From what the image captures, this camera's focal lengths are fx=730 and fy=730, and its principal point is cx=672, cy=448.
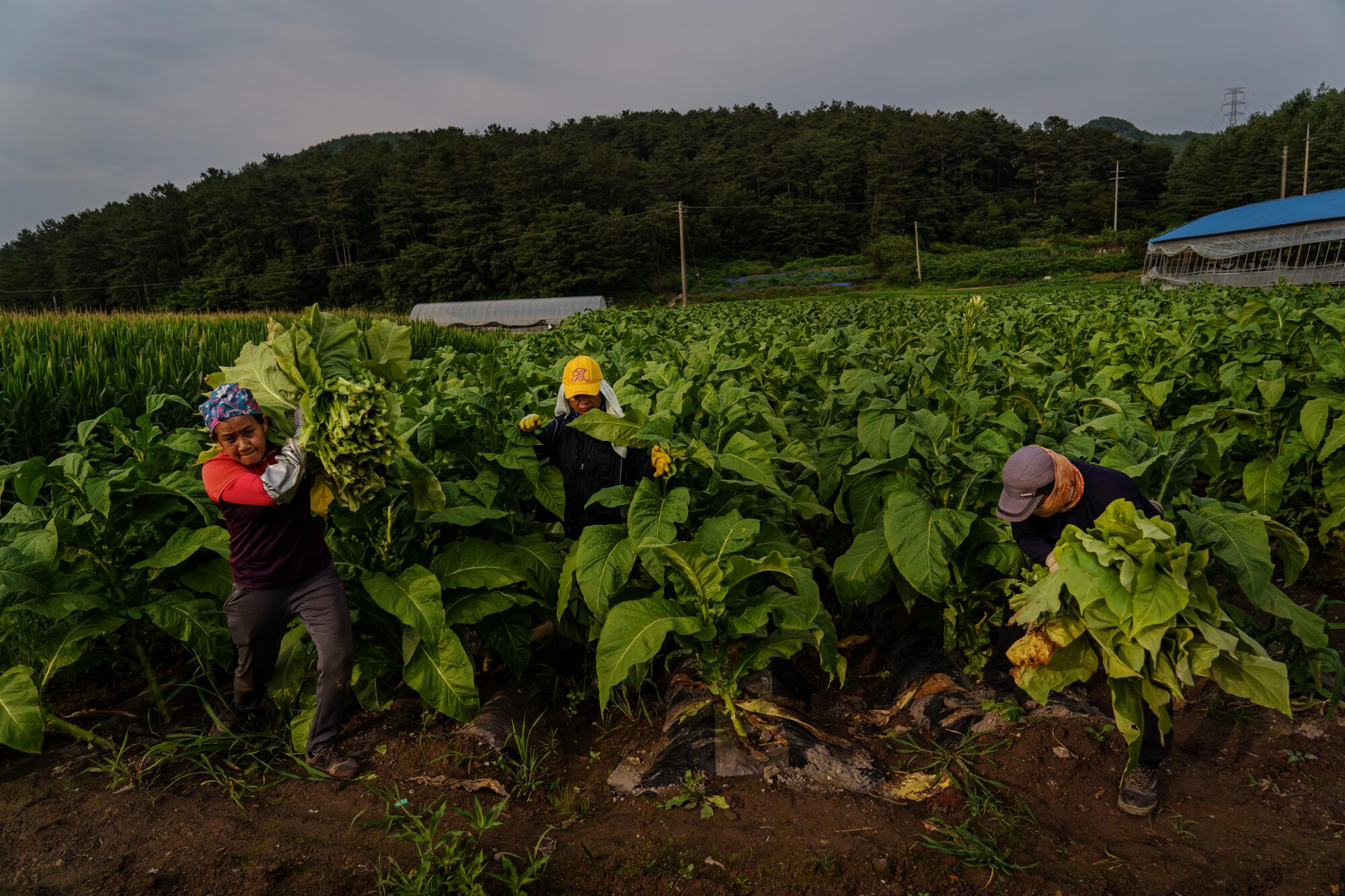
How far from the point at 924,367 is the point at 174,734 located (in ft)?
15.4

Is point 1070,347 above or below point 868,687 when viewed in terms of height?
above

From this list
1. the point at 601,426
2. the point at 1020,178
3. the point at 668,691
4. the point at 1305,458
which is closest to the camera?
the point at 601,426

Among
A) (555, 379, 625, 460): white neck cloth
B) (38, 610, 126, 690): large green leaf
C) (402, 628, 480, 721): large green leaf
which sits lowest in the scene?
(402, 628, 480, 721): large green leaf

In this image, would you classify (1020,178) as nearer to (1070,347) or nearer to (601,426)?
(1070,347)

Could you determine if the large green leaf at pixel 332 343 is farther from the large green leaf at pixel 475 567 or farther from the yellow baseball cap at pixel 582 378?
the yellow baseball cap at pixel 582 378

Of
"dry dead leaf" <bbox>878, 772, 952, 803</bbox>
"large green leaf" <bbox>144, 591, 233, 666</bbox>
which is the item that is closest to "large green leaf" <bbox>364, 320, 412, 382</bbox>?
"large green leaf" <bbox>144, 591, 233, 666</bbox>

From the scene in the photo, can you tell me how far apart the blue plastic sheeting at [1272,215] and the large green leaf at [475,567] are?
1808 inches

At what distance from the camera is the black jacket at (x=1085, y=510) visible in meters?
2.99

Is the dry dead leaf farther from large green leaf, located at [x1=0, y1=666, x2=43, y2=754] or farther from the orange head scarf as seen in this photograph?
large green leaf, located at [x1=0, y1=666, x2=43, y2=754]

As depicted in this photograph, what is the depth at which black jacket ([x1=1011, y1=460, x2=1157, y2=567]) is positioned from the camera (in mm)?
2986

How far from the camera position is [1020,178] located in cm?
9481

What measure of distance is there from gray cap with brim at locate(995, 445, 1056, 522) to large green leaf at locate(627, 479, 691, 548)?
133 cm

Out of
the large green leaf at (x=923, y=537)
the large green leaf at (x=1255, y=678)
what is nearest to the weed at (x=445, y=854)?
the large green leaf at (x=923, y=537)

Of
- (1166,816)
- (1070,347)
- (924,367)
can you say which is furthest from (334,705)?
(1070,347)
